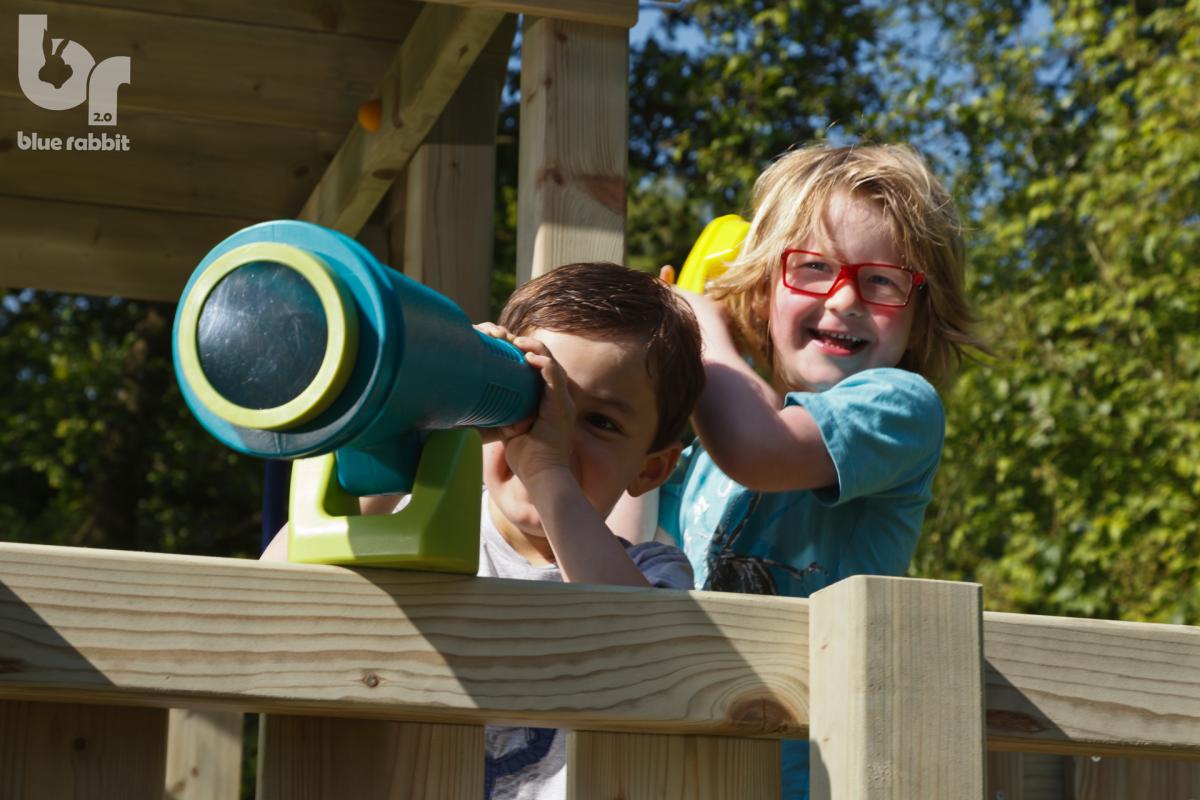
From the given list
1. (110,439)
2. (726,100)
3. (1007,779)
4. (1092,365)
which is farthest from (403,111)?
(110,439)

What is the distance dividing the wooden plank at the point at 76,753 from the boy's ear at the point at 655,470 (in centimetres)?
83

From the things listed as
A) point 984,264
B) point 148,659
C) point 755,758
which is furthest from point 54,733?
point 984,264

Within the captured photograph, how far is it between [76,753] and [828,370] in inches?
47.8

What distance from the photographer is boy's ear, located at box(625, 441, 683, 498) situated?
181 cm

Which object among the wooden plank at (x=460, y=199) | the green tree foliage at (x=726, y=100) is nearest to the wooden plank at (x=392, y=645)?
the wooden plank at (x=460, y=199)

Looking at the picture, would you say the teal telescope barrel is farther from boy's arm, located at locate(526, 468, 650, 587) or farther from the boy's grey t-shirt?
the boy's grey t-shirt

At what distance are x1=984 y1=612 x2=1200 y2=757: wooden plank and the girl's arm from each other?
530 mm

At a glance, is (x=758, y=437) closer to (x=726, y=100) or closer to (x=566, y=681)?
(x=566, y=681)

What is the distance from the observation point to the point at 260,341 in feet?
2.93

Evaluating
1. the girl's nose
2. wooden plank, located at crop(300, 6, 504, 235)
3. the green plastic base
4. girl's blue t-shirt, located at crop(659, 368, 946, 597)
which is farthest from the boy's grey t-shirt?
wooden plank, located at crop(300, 6, 504, 235)

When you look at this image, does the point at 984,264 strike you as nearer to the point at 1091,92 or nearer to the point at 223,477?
Answer: the point at 1091,92

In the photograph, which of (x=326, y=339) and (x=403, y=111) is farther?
(x=403, y=111)

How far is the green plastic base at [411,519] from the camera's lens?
1017 millimetres

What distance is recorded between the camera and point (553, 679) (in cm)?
106
